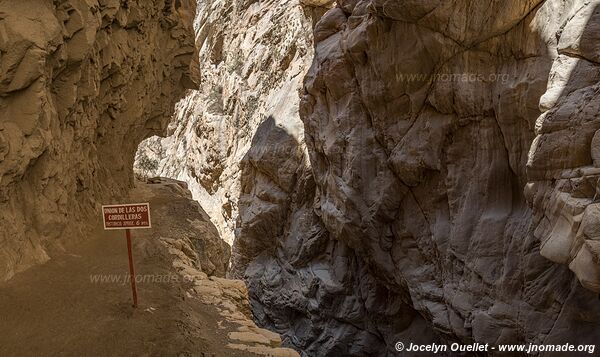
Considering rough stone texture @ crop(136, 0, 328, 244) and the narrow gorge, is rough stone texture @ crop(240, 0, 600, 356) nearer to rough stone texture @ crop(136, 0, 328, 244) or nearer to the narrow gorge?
the narrow gorge

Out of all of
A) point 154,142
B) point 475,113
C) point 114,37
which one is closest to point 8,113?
point 114,37

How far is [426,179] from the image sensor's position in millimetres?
12266

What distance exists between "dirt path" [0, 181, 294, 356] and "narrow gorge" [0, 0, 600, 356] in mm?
60

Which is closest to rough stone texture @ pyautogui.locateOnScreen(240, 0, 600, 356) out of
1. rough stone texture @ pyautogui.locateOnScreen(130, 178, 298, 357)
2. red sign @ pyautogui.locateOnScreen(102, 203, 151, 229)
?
rough stone texture @ pyautogui.locateOnScreen(130, 178, 298, 357)

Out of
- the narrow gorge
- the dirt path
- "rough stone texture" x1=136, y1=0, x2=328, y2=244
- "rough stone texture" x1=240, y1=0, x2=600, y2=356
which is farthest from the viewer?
"rough stone texture" x1=136, y1=0, x2=328, y2=244

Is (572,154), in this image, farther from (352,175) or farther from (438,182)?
(352,175)

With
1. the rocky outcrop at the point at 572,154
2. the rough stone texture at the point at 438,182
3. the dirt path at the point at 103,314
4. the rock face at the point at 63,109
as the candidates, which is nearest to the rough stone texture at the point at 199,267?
the dirt path at the point at 103,314

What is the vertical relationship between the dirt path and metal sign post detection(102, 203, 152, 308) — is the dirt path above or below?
below

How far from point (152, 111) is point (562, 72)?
10221 millimetres

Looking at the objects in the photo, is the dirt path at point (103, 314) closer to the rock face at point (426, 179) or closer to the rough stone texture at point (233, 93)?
the rock face at point (426, 179)

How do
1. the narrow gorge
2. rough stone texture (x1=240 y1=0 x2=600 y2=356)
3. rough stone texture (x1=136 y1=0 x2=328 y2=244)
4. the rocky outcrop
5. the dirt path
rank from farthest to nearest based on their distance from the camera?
1. rough stone texture (x1=136 y1=0 x2=328 y2=244)
2. rough stone texture (x1=240 y1=0 x2=600 y2=356)
3. the rocky outcrop
4. the narrow gorge
5. the dirt path

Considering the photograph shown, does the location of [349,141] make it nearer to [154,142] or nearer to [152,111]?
[152,111]

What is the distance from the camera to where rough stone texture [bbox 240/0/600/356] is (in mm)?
7688

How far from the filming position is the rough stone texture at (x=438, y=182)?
25.2ft
